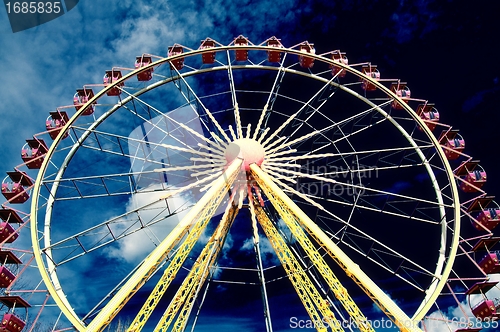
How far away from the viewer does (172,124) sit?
20.1 m

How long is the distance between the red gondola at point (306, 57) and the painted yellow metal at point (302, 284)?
848cm

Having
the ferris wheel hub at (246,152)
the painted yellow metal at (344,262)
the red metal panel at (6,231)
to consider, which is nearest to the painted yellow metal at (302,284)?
the painted yellow metal at (344,262)

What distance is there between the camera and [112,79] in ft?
67.6

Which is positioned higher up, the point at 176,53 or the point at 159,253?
the point at 176,53

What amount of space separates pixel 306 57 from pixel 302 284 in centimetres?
1198

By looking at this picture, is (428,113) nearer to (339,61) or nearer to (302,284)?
(339,61)

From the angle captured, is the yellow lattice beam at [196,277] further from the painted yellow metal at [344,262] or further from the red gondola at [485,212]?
the red gondola at [485,212]

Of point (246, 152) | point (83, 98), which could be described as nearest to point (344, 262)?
Answer: point (246, 152)

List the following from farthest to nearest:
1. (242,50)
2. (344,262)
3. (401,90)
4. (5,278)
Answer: (401,90), (242,50), (5,278), (344,262)

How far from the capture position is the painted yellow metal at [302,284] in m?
16.0

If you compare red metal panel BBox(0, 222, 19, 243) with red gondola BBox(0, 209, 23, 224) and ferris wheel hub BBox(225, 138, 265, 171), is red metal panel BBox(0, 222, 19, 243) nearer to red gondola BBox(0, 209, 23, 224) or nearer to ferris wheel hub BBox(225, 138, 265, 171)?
red gondola BBox(0, 209, 23, 224)

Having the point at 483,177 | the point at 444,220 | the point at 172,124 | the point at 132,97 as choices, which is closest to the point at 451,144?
the point at 483,177

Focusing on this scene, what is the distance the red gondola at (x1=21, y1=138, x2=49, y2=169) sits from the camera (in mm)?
19531

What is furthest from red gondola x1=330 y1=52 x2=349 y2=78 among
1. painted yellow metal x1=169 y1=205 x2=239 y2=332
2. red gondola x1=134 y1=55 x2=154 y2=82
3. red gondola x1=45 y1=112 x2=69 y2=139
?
red gondola x1=45 y1=112 x2=69 y2=139
